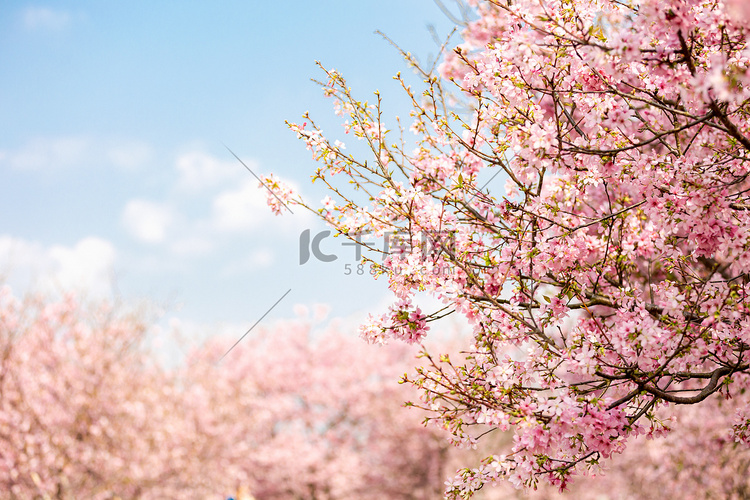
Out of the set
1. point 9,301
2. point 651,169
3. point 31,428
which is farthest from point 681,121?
point 9,301

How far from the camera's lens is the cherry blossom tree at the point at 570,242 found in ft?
12.0

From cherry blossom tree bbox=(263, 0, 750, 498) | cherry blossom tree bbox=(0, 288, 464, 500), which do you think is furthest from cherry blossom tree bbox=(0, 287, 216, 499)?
cherry blossom tree bbox=(263, 0, 750, 498)

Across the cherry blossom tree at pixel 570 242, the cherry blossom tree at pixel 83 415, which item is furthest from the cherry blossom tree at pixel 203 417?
the cherry blossom tree at pixel 570 242

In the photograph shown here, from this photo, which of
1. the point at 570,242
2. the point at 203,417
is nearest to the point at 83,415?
the point at 203,417

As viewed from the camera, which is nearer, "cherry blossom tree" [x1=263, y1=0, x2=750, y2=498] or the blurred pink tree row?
"cherry blossom tree" [x1=263, y1=0, x2=750, y2=498]

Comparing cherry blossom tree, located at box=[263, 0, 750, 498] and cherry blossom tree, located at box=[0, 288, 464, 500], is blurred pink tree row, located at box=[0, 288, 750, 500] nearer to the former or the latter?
cherry blossom tree, located at box=[0, 288, 464, 500]

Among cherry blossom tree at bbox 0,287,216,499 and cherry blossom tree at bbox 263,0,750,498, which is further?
cherry blossom tree at bbox 0,287,216,499

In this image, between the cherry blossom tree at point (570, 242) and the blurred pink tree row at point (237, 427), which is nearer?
the cherry blossom tree at point (570, 242)

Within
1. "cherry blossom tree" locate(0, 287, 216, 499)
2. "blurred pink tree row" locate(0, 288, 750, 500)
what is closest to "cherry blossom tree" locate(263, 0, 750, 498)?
"blurred pink tree row" locate(0, 288, 750, 500)

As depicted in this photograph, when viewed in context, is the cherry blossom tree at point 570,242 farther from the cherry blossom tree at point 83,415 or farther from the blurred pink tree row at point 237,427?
the cherry blossom tree at point 83,415

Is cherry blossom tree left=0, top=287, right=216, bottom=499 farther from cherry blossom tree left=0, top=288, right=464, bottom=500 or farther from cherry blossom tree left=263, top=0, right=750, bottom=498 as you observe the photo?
cherry blossom tree left=263, top=0, right=750, bottom=498

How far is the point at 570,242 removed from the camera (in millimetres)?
3912

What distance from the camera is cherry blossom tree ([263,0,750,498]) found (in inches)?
144

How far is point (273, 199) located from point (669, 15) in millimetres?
3121
